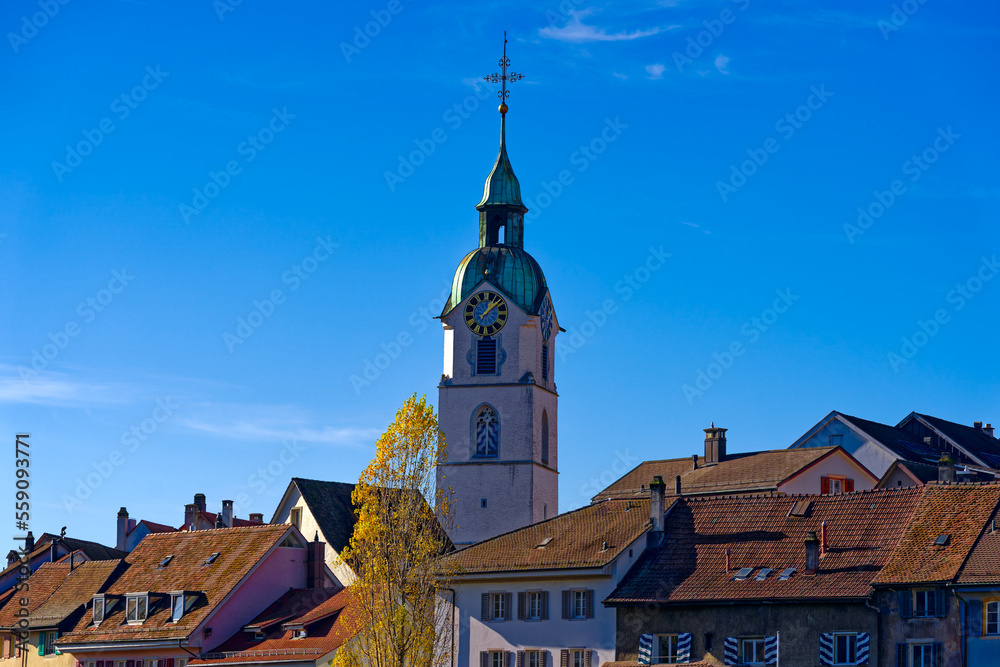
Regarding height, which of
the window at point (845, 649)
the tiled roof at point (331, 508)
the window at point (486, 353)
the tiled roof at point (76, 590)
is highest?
the window at point (486, 353)

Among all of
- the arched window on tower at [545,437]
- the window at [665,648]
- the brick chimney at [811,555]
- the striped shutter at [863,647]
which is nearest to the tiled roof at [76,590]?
the window at [665,648]

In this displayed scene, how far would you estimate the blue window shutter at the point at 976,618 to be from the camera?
62219 mm

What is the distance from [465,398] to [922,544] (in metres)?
50.2

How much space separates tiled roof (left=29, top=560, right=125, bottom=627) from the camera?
87.0m

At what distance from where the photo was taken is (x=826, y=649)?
211 feet

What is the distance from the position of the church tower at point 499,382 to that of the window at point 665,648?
4033 centimetres

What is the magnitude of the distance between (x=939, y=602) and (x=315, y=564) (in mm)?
32464

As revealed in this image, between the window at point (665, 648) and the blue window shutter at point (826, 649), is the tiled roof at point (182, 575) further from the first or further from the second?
the blue window shutter at point (826, 649)

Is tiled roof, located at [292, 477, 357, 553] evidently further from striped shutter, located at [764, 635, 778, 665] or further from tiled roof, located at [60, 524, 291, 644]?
striped shutter, located at [764, 635, 778, 665]

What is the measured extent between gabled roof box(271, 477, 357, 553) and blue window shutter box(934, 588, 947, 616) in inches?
1445

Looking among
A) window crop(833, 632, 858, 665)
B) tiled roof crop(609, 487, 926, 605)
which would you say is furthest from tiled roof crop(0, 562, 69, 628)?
window crop(833, 632, 858, 665)

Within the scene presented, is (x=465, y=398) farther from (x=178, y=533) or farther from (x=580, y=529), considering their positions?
(x=580, y=529)

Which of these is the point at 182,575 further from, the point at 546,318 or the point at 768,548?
the point at 546,318

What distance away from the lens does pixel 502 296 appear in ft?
377
